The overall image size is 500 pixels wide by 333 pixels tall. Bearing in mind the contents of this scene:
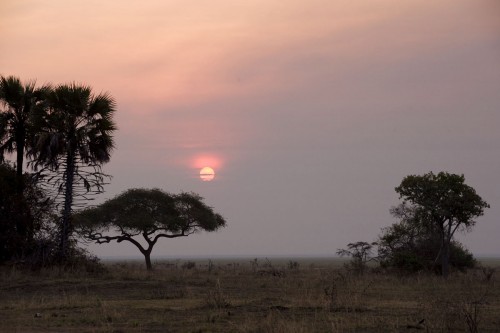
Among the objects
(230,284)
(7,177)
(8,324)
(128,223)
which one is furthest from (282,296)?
(128,223)

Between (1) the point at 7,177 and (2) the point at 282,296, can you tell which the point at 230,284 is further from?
(1) the point at 7,177

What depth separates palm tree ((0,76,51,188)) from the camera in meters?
33.7

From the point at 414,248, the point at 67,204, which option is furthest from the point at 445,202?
the point at 67,204

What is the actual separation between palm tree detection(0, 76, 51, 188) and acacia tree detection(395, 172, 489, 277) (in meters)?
18.8

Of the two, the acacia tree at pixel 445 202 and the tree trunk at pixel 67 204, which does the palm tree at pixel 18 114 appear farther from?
the acacia tree at pixel 445 202

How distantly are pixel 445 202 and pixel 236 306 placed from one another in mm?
18408

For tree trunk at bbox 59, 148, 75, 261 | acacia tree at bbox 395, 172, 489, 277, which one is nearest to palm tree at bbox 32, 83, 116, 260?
tree trunk at bbox 59, 148, 75, 261

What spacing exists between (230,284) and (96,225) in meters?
25.7

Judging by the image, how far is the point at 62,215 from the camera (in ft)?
107

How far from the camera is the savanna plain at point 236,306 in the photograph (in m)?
14.3

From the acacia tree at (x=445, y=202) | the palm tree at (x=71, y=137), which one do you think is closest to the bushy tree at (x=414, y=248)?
the acacia tree at (x=445, y=202)

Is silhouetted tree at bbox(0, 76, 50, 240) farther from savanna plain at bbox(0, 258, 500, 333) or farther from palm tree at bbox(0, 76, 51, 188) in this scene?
savanna plain at bbox(0, 258, 500, 333)

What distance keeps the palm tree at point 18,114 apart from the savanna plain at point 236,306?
304 inches

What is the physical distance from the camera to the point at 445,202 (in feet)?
111
